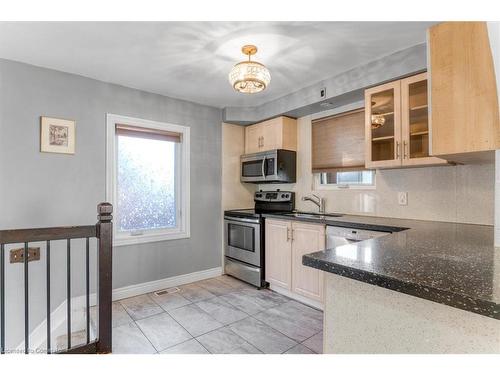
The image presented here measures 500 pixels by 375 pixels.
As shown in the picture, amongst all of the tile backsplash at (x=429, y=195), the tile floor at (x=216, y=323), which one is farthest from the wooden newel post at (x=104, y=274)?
the tile backsplash at (x=429, y=195)

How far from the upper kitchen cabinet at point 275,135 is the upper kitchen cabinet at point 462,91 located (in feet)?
6.89

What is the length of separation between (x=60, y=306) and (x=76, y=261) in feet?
1.40

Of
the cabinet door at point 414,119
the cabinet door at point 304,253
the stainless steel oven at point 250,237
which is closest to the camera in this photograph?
the cabinet door at point 414,119

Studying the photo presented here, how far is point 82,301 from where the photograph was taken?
2.68 meters

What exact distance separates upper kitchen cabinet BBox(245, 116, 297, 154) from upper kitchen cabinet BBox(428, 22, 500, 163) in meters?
2.10

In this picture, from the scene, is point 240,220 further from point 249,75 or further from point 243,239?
point 249,75

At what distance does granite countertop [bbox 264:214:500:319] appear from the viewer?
620mm

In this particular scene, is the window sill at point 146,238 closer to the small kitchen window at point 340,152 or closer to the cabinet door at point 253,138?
the cabinet door at point 253,138

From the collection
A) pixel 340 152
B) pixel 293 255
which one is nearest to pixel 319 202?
pixel 340 152

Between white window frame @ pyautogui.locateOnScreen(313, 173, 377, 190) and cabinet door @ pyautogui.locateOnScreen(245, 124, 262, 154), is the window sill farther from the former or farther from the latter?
white window frame @ pyautogui.locateOnScreen(313, 173, 377, 190)

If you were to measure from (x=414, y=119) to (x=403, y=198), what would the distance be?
30.6 inches

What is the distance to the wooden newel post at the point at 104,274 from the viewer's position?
4.97ft

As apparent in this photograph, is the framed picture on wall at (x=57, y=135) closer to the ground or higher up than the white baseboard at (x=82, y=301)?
higher up
